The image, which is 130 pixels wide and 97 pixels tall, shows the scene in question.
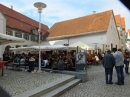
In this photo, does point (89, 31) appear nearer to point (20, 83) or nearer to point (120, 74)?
point (120, 74)

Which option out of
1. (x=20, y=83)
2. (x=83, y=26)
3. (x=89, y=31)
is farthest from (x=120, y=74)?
(x=83, y=26)

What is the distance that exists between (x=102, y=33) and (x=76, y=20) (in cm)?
894

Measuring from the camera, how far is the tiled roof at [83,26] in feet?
91.1

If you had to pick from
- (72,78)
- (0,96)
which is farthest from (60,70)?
(0,96)

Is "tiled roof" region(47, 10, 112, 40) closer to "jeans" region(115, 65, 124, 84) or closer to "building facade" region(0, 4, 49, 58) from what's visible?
"building facade" region(0, 4, 49, 58)

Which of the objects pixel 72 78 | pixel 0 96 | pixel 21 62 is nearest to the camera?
pixel 0 96

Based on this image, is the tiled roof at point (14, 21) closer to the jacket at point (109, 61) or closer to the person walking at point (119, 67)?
the jacket at point (109, 61)

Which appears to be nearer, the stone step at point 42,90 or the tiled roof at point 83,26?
the stone step at point 42,90

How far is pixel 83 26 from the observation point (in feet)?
→ 98.9

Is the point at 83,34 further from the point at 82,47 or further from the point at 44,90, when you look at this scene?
the point at 44,90

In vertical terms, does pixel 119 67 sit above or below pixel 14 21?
below

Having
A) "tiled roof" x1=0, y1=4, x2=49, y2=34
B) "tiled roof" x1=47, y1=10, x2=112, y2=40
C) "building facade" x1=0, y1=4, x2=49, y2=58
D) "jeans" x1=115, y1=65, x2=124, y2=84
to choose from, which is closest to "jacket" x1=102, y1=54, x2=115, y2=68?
"jeans" x1=115, y1=65, x2=124, y2=84

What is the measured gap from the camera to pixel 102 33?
87.5ft

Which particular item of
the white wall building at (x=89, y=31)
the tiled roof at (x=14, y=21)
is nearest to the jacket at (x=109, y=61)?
the white wall building at (x=89, y=31)
